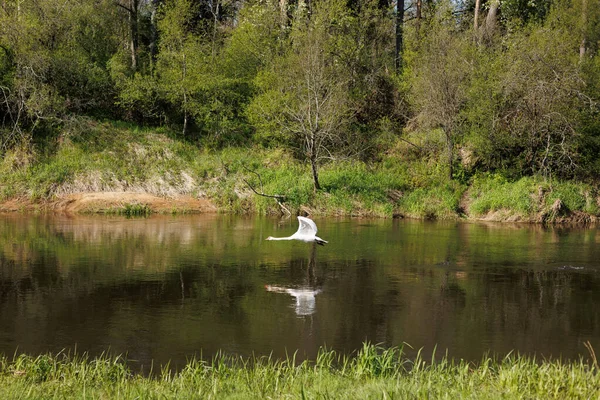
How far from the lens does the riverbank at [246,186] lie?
3144cm

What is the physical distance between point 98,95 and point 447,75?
19620 millimetres

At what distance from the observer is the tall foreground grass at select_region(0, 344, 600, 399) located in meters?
7.55

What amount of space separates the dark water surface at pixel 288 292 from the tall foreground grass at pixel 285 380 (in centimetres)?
90

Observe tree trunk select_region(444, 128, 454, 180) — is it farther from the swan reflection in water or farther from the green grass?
the swan reflection in water

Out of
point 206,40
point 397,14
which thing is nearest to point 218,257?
point 206,40

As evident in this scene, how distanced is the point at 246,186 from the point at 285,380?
83.6 feet

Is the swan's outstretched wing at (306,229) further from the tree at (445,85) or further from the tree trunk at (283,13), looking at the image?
the tree trunk at (283,13)

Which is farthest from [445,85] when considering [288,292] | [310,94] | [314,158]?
[288,292]

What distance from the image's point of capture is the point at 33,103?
34.2 metres

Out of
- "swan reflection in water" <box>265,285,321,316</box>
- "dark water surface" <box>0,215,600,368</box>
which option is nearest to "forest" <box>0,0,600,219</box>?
"dark water surface" <box>0,215,600,368</box>

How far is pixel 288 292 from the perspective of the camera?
15578 millimetres

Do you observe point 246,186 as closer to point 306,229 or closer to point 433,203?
point 433,203

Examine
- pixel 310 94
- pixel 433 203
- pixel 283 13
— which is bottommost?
pixel 433 203

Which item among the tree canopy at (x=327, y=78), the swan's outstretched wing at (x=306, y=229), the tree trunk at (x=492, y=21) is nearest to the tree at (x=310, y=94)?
the tree canopy at (x=327, y=78)
